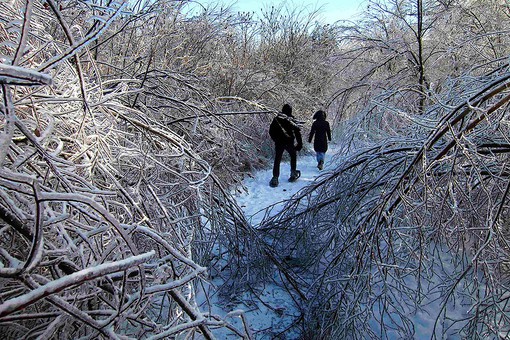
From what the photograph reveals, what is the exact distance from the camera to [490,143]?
2.56 meters

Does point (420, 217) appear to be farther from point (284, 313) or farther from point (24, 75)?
point (24, 75)

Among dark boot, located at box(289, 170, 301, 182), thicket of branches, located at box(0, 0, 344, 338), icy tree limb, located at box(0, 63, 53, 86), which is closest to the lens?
icy tree limb, located at box(0, 63, 53, 86)

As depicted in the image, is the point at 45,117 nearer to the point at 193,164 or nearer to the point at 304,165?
the point at 193,164

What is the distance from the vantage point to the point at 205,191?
3.41 m

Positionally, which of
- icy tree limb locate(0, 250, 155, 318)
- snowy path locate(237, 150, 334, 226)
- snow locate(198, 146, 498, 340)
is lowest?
snow locate(198, 146, 498, 340)

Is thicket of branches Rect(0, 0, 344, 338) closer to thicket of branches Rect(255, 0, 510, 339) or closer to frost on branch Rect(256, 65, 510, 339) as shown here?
Result: thicket of branches Rect(255, 0, 510, 339)

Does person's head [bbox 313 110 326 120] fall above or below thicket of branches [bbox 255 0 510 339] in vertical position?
above

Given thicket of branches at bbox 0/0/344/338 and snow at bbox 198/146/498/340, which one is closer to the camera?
thicket of branches at bbox 0/0/344/338

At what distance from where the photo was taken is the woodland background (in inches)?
51.2

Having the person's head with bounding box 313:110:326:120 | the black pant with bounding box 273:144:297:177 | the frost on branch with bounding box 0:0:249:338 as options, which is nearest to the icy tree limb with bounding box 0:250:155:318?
the frost on branch with bounding box 0:0:249:338

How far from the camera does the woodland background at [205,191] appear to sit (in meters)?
1.30

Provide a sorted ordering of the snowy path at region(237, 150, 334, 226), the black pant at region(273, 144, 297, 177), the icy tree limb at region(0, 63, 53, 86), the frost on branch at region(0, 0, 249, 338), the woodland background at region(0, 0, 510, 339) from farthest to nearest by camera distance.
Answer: the black pant at region(273, 144, 297, 177), the snowy path at region(237, 150, 334, 226), the woodland background at region(0, 0, 510, 339), the frost on branch at region(0, 0, 249, 338), the icy tree limb at region(0, 63, 53, 86)

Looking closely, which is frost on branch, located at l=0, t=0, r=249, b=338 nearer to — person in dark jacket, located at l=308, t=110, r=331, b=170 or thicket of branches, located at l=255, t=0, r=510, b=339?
thicket of branches, located at l=255, t=0, r=510, b=339

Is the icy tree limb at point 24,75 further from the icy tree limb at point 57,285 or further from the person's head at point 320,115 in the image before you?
the person's head at point 320,115
